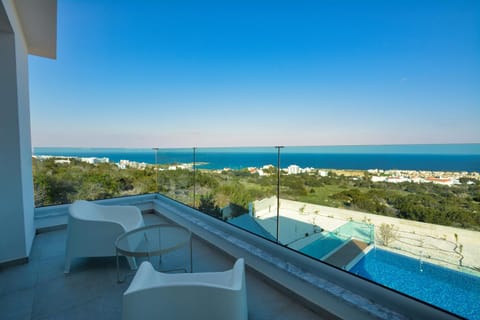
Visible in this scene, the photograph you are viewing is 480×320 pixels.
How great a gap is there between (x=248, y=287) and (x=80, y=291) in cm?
167

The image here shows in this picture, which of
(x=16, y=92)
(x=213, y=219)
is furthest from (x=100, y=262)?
(x=16, y=92)

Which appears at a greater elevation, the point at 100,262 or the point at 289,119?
the point at 289,119

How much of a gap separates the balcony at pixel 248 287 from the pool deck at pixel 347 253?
100mm

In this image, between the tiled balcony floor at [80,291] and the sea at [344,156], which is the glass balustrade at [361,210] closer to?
the sea at [344,156]

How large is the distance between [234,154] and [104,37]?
4.79 metres

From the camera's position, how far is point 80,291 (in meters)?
2.05

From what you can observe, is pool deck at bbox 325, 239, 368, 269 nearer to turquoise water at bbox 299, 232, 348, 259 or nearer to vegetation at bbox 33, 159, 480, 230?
turquoise water at bbox 299, 232, 348, 259

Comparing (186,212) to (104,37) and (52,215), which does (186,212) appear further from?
(104,37)

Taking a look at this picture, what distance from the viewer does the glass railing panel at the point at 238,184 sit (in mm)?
2693

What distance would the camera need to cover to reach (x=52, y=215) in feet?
12.3

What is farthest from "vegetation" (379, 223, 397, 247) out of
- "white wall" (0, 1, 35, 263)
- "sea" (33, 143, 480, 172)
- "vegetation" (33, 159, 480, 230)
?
"white wall" (0, 1, 35, 263)

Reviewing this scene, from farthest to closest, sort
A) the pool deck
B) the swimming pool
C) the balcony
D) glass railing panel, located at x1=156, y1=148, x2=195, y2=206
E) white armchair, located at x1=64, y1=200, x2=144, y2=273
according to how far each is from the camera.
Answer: glass railing panel, located at x1=156, y1=148, x2=195, y2=206 < white armchair, located at x1=64, y1=200, x2=144, y2=273 < the pool deck < the balcony < the swimming pool

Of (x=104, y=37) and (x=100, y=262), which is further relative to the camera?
(x=104, y=37)

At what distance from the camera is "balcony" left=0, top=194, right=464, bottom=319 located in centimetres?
159
